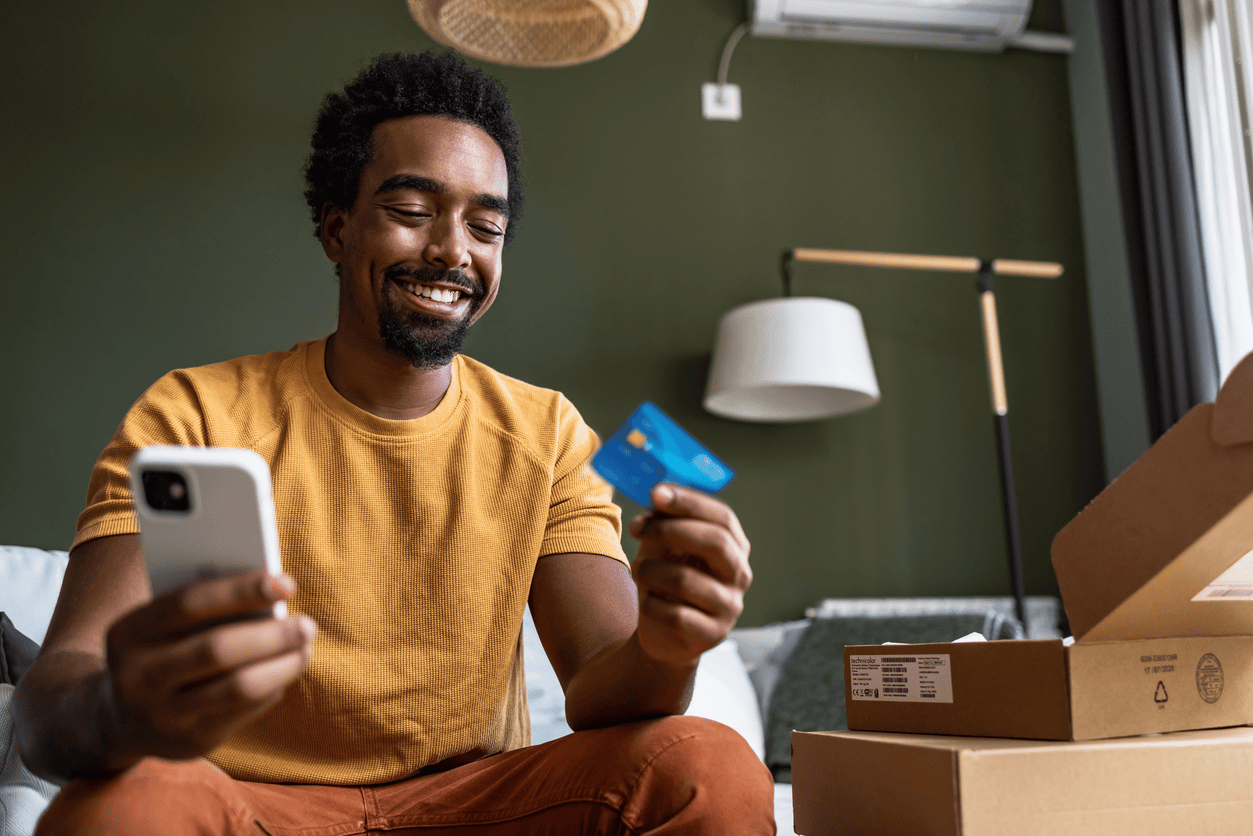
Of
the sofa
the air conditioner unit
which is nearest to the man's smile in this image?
the sofa

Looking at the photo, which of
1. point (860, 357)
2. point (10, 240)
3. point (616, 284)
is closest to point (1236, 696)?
point (860, 357)

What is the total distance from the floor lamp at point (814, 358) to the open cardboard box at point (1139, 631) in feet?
4.61

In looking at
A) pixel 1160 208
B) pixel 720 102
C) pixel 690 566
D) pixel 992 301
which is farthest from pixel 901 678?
pixel 720 102

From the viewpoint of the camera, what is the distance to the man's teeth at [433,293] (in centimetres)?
130

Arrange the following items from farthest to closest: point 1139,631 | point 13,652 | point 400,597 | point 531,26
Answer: point 531,26 < point 13,652 < point 400,597 < point 1139,631

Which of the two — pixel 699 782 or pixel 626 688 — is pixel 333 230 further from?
pixel 699 782

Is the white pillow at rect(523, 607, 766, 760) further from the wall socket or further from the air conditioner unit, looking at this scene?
the air conditioner unit

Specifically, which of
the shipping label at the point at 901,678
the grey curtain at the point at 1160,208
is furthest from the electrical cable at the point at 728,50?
the shipping label at the point at 901,678

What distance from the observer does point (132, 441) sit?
1034 mm

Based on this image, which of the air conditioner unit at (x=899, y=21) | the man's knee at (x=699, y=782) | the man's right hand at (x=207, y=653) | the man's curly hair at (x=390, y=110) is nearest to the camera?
the man's right hand at (x=207, y=653)

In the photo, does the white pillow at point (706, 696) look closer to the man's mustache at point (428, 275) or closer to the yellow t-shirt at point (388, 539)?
the yellow t-shirt at point (388, 539)

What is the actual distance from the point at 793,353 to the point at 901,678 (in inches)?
56.4

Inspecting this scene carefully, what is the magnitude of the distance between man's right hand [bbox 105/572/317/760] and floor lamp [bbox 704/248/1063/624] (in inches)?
70.8

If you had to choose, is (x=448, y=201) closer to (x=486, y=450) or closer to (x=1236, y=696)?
(x=486, y=450)
